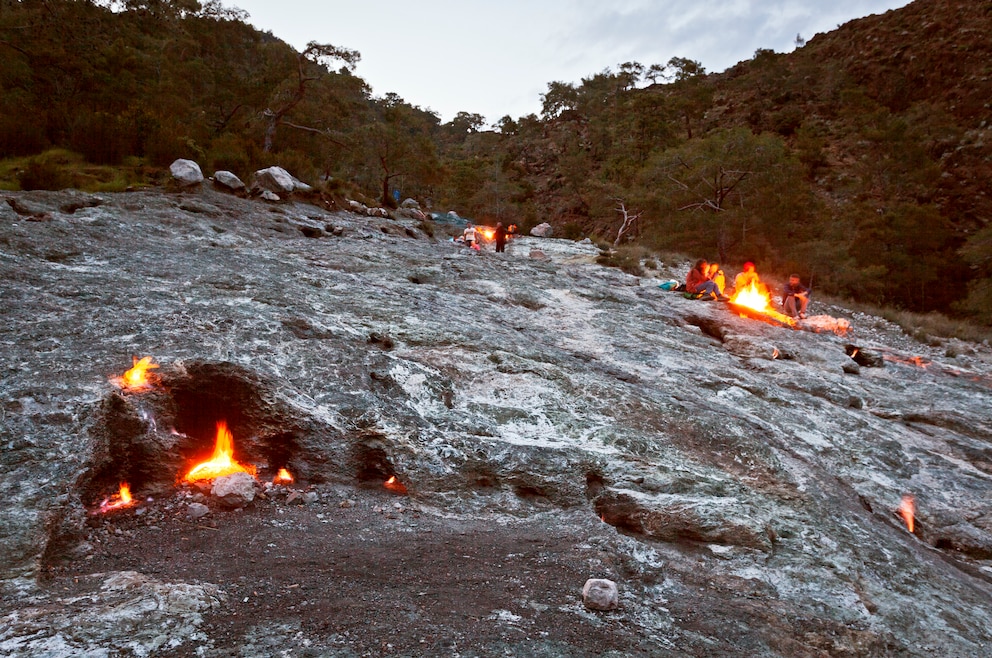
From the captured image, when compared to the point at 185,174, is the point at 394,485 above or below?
below

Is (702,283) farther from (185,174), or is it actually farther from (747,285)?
(185,174)

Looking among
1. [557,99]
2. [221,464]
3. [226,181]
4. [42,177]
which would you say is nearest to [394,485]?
[221,464]

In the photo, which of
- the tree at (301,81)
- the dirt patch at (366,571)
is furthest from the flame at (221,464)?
the tree at (301,81)

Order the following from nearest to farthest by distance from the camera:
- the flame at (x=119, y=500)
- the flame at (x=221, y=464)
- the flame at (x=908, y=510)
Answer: the flame at (x=119, y=500), the flame at (x=221, y=464), the flame at (x=908, y=510)

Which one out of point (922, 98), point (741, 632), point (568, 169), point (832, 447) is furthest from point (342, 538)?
point (922, 98)

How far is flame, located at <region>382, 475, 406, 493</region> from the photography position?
4555 millimetres

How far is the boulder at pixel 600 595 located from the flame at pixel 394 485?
1.90 meters

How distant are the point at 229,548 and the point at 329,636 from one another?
4.33ft

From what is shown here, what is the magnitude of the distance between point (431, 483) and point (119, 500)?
2.39 m

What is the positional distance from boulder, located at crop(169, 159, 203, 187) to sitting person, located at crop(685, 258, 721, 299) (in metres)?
12.7

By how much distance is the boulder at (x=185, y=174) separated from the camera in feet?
40.2

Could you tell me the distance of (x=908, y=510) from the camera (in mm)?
5348

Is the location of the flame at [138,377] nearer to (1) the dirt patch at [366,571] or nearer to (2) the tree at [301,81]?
(1) the dirt patch at [366,571]

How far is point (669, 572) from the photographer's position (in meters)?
3.80
